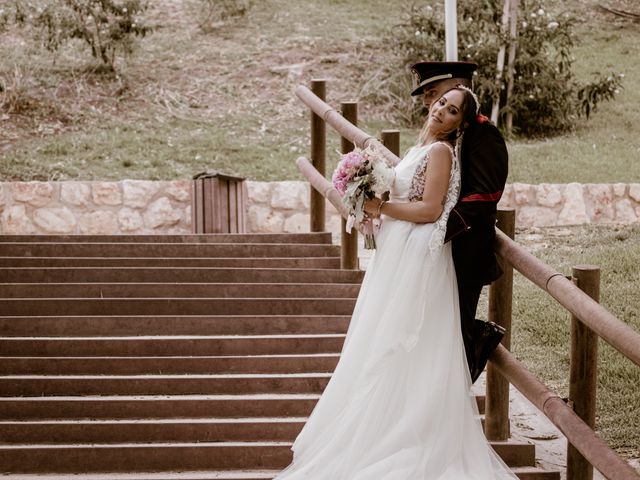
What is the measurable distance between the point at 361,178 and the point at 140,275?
2.43m

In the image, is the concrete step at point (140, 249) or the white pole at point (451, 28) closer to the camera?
the white pole at point (451, 28)

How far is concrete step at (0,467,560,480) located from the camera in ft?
13.7

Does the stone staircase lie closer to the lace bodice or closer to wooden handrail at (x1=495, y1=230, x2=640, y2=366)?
wooden handrail at (x1=495, y1=230, x2=640, y2=366)

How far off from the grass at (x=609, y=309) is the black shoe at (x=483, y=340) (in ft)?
4.25

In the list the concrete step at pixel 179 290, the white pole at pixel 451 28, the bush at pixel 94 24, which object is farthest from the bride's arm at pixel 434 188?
the bush at pixel 94 24

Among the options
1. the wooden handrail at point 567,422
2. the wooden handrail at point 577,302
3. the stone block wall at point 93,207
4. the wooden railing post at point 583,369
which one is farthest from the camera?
the stone block wall at point 93,207

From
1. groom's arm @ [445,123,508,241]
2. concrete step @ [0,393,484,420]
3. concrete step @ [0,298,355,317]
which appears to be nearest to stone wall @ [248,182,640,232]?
concrete step @ [0,298,355,317]

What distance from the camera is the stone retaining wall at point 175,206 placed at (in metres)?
9.79

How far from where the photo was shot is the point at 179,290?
575 cm

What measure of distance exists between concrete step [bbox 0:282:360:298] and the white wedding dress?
5.96 feet

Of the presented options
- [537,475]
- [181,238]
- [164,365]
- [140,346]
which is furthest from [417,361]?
[181,238]

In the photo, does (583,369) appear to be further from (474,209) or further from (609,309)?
(609,309)

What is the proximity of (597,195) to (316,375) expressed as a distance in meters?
5.91

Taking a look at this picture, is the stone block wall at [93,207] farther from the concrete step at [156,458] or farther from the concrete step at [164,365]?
the concrete step at [156,458]
